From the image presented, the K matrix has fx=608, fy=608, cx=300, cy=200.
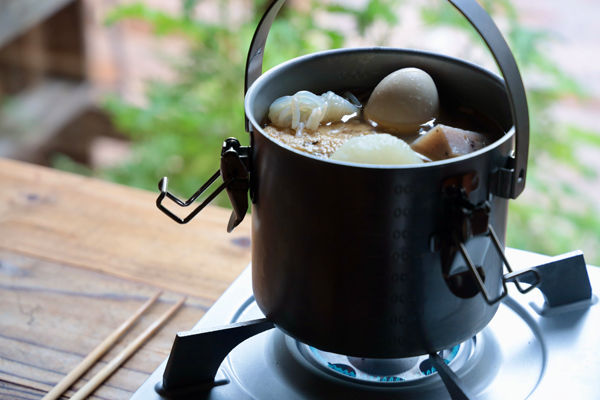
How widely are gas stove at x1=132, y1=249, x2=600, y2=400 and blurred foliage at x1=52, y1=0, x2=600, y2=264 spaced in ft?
4.15

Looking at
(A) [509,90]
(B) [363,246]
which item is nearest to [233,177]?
(B) [363,246]

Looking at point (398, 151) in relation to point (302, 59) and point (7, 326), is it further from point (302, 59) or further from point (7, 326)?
point (7, 326)

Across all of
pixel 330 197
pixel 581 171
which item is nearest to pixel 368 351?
pixel 330 197

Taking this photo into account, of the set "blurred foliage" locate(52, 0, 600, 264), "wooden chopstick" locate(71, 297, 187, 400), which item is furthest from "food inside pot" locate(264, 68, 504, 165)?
"blurred foliage" locate(52, 0, 600, 264)

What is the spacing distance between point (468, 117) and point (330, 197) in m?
0.30

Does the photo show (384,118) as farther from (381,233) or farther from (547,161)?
(547,161)

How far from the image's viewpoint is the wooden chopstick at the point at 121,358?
787mm

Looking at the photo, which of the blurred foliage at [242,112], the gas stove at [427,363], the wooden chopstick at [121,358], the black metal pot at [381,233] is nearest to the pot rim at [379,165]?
the black metal pot at [381,233]

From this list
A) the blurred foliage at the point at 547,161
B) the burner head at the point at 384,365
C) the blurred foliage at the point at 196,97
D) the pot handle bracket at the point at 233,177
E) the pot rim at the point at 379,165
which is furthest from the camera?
the blurred foliage at the point at 196,97

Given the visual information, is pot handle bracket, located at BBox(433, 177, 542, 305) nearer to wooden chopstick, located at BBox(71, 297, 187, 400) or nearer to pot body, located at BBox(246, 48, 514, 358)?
pot body, located at BBox(246, 48, 514, 358)

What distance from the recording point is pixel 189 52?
7.90 ft

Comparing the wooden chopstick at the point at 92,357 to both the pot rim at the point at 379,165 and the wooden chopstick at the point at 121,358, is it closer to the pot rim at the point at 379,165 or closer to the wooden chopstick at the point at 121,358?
the wooden chopstick at the point at 121,358

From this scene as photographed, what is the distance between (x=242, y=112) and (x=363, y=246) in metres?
1.63

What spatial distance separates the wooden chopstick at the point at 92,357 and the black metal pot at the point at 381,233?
253mm
